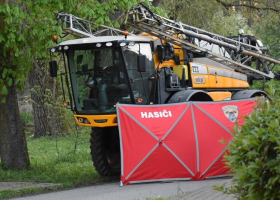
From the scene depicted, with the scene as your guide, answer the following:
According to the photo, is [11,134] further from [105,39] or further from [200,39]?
[200,39]

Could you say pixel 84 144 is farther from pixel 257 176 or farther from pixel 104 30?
pixel 257 176

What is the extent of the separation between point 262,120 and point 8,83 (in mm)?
8583

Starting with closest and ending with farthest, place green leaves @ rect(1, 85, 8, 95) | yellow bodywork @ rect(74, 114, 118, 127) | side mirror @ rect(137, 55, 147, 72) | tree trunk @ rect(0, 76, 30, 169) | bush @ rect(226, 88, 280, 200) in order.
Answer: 1. bush @ rect(226, 88, 280, 200)
2. side mirror @ rect(137, 55, 147, 72)
3. yellow bodywork @ rect(74, 114, 118, 127)
4. green leaves @ rect(1, 85, 8, 95)
5. tree trunk @ rect(0, 76, 30, 169)

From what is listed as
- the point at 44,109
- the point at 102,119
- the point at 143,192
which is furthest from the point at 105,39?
the point at 44,109

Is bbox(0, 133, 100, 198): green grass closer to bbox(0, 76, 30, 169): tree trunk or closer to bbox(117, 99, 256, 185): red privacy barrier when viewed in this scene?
bbox(0, 76, 30, 169): tree trunk

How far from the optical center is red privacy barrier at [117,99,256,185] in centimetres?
1200

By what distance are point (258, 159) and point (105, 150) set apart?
28.9ft

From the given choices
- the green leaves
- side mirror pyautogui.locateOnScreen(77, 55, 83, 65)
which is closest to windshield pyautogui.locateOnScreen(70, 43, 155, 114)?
side mirror pyautogui.locateOnScreen(77, 55, 83, 65)

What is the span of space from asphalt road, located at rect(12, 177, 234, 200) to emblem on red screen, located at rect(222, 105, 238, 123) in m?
1.36

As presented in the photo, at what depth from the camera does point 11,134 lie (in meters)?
14.1

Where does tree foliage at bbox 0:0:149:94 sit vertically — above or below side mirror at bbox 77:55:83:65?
above

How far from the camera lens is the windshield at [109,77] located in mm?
12820

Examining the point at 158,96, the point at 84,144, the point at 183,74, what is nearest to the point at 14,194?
the point at 158,96

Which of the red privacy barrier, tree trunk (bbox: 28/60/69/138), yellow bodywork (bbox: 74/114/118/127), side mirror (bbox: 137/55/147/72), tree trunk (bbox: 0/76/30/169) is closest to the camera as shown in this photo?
the red privacy barrier
